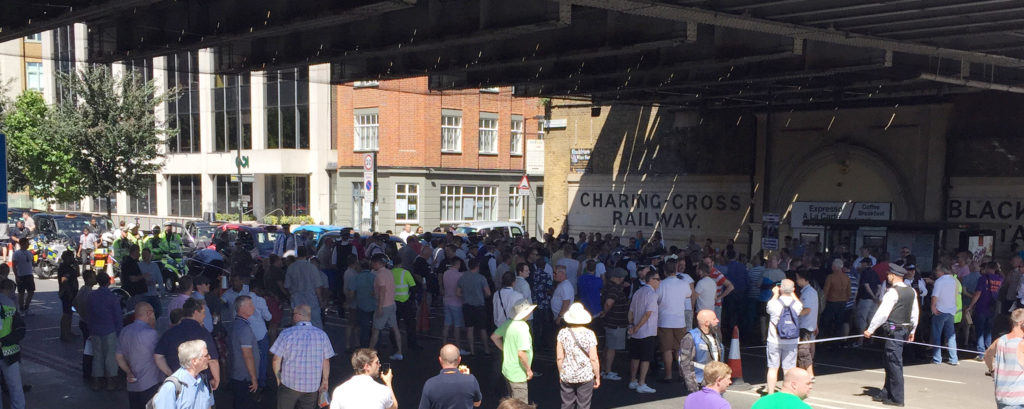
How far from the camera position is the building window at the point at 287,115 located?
4384cm

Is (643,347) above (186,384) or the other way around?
the other way around

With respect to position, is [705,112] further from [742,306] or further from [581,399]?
[581,399]

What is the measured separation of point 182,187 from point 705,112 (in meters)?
35.9

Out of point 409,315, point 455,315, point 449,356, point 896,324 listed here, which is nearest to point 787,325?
point 896,324

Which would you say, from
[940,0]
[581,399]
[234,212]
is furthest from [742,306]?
[234,212]

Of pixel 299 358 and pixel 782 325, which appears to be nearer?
pixel 299 358

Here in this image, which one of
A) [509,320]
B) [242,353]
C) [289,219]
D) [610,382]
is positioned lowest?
[289,219]

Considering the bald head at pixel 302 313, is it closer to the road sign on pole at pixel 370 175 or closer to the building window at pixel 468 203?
the road sign on pole at pixel 370 175

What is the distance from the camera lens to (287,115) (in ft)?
147

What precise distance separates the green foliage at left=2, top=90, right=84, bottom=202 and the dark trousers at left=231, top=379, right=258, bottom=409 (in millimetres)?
30464

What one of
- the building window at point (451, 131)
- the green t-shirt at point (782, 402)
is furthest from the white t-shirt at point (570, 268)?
the building window at point (451, 131)

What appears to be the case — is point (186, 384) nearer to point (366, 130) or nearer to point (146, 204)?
point (366, 130)

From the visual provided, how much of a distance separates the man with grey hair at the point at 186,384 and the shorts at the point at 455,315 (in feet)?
24.2

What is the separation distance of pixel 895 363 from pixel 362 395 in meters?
7.59
